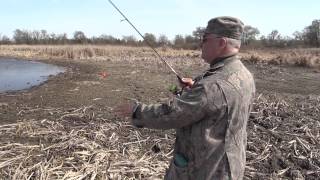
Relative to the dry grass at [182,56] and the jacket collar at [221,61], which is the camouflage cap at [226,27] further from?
the dry grass at [182,56]

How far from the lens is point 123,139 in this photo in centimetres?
825

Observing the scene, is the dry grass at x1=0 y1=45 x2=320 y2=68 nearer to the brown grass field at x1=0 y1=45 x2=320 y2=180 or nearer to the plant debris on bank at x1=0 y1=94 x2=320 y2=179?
the brown grass field at x1=0 y1=45 x2=320 y2=180

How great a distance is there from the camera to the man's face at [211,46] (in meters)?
3.25

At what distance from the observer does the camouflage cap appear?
3.22 m

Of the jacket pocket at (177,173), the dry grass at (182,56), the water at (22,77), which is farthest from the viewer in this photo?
the dry grass at (182,56)

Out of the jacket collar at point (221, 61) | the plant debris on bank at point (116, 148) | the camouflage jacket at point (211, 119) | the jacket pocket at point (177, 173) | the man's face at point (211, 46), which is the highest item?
the man's face at point (211, 46)

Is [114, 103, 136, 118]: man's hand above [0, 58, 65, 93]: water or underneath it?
above

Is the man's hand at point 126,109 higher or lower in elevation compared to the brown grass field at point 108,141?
higher

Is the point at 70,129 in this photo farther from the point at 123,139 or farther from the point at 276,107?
the point at 276,107

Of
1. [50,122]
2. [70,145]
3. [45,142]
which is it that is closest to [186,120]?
[70,145]

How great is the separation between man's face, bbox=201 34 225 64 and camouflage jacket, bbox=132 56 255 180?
2.4 inches

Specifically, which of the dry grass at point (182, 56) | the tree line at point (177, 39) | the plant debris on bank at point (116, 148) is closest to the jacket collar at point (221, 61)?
the plant debris on bank at point (116, 148)

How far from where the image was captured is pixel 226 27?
322 cm

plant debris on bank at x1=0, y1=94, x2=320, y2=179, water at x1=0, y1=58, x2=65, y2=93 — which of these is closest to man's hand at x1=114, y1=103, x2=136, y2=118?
plant debris on bank at x1=0, y1=94, x2=320, y2=179
